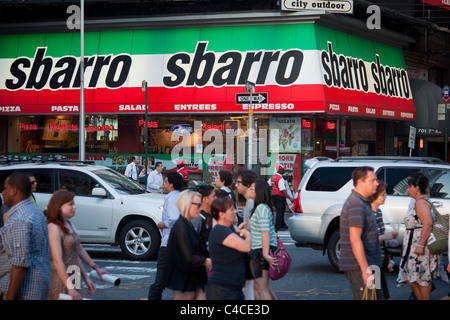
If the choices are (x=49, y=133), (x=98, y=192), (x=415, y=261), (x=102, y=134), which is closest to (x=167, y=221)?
(x=415, y=261)

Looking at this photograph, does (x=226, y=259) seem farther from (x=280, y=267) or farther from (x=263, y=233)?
(x=280, y=267)

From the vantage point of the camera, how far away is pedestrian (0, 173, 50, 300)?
6.04 m

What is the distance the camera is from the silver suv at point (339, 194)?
40.5 feet

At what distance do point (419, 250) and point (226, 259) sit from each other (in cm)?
303

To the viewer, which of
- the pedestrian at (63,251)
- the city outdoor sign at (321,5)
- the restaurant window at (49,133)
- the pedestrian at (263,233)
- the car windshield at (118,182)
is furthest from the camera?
the restaurant window at (49,133)

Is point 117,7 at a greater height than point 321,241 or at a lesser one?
greater

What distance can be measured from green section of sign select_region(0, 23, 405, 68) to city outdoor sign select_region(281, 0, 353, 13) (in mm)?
1030

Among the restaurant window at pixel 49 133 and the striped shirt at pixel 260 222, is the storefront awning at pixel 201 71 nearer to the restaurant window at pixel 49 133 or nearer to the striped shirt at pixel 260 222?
the restaurant window at pixel 49 133

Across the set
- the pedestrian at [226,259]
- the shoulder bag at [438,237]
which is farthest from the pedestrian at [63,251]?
the shoulder bag at [438,237]

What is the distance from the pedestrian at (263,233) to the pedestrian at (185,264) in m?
1.09

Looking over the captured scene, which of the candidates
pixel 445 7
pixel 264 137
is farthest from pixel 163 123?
pixel 445 7

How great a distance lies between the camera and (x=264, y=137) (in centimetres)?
2762

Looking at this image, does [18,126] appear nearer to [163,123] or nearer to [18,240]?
[163,123]
